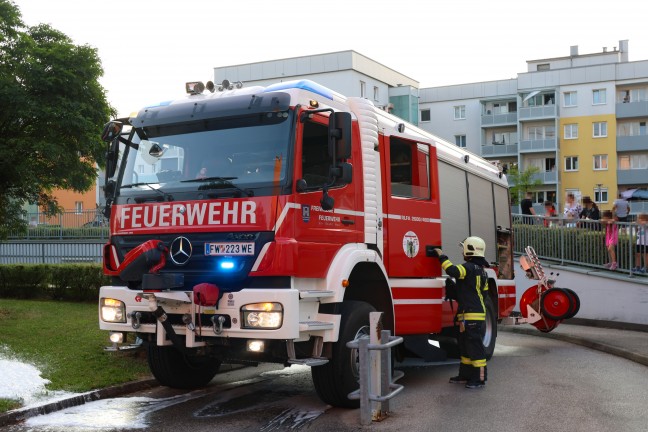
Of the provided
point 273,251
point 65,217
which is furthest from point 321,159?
point 65,217

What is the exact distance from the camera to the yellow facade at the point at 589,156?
201 feet

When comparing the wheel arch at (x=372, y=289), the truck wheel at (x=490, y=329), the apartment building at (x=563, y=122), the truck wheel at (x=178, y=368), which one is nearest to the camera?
the wheel arch at (x=372, y=289)

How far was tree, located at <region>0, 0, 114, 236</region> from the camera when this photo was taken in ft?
42.2

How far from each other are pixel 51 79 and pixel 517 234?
12.3 meters

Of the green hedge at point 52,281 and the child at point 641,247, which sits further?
the green hedge at point 52,281

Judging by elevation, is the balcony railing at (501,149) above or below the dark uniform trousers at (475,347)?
above

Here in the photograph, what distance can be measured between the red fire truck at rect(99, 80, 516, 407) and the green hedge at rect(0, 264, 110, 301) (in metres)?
9.22

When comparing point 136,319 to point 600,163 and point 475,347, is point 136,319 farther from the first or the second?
point 600,163

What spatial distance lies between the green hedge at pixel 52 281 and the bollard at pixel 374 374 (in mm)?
10400

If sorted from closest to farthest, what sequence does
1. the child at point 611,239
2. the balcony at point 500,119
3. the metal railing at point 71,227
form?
the child at point 611,239
the metal railing at point 71,227
the balcony at point 500,119

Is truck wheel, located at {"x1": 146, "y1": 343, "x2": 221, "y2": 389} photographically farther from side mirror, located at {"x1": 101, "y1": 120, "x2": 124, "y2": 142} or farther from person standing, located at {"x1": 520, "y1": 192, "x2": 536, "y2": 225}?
person standing, located at {"x1": 520, "y1": 192, "x2": 536, "y2": 225}

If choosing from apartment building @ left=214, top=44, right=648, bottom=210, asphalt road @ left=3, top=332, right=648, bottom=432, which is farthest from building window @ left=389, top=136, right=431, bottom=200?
apartment building @ left=214, top=44, right=648, bottom=210

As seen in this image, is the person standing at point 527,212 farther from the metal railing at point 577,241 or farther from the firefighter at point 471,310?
the firefighter at point 471,310

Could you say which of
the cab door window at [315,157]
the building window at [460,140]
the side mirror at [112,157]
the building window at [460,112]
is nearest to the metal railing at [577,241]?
the cab door window at [315,157]
